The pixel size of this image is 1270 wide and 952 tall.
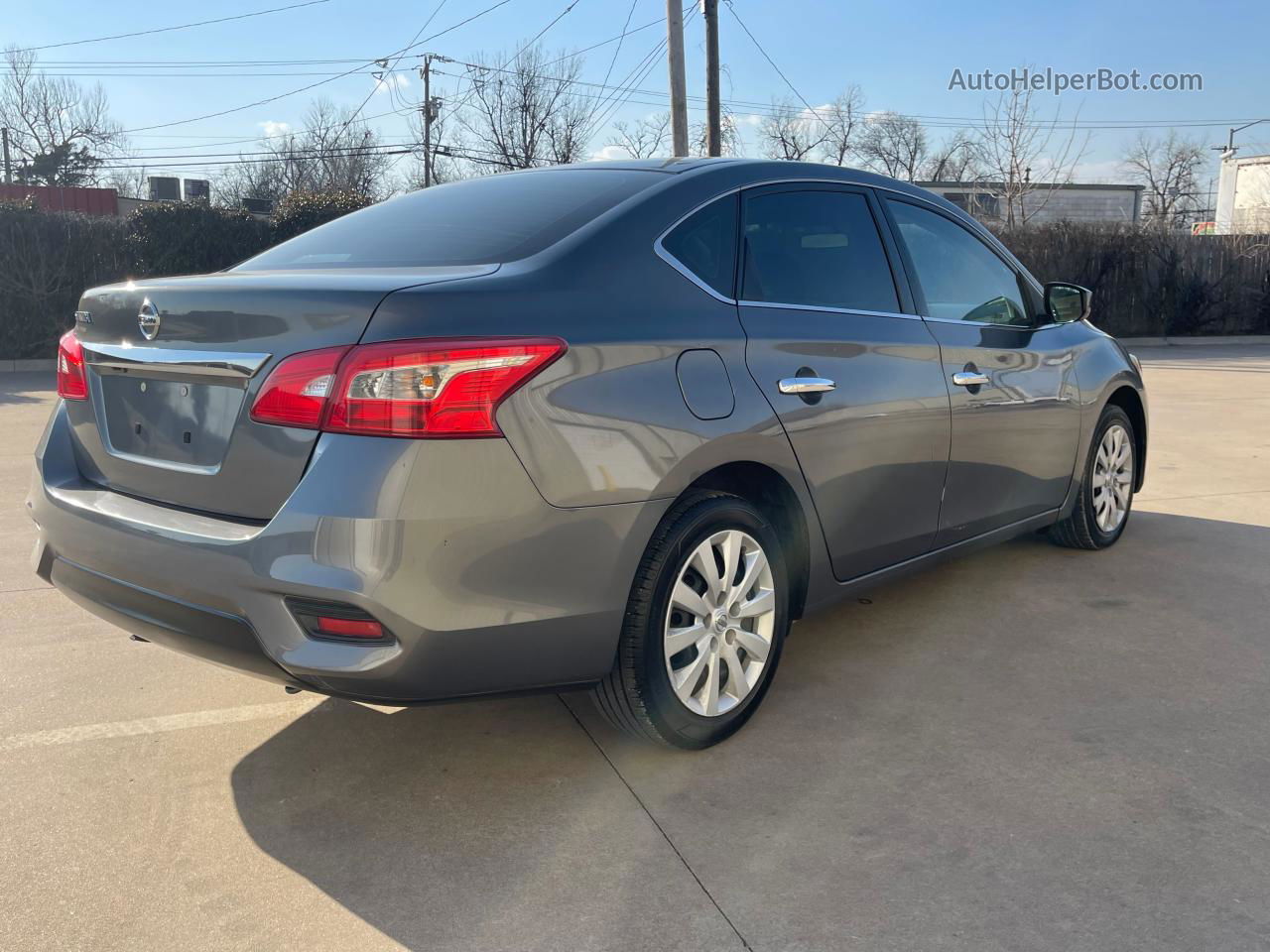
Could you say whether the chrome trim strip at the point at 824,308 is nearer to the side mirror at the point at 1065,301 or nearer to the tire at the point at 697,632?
the tire at the point at 697,632

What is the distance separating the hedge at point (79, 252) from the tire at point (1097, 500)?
13.8 meters

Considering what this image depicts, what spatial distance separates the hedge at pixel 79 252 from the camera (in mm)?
15055

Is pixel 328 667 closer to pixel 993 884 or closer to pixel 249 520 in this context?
pixel 249 520

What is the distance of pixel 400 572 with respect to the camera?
92.9 inches

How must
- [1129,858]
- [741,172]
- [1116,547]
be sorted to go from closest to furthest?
[1129,858] → [741,172] → [1116,547]

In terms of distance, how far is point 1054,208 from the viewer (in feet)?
162

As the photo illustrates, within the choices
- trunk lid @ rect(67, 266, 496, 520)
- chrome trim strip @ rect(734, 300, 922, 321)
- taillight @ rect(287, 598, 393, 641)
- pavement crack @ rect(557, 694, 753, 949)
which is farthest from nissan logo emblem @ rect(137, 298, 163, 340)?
pavement crack @ rect(557, 694, 753, 949)

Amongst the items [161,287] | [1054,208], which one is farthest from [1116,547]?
[1054,208]

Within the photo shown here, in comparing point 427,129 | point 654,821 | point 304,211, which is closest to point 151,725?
point 654,821

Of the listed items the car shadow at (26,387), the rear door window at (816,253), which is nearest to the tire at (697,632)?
the rear door window at (816,253)

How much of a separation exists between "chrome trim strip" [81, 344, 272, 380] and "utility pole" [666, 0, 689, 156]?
13.6 metres

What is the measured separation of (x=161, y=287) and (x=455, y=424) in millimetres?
957

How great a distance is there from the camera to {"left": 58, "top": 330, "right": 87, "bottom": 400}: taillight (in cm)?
301

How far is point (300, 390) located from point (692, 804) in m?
1.41
